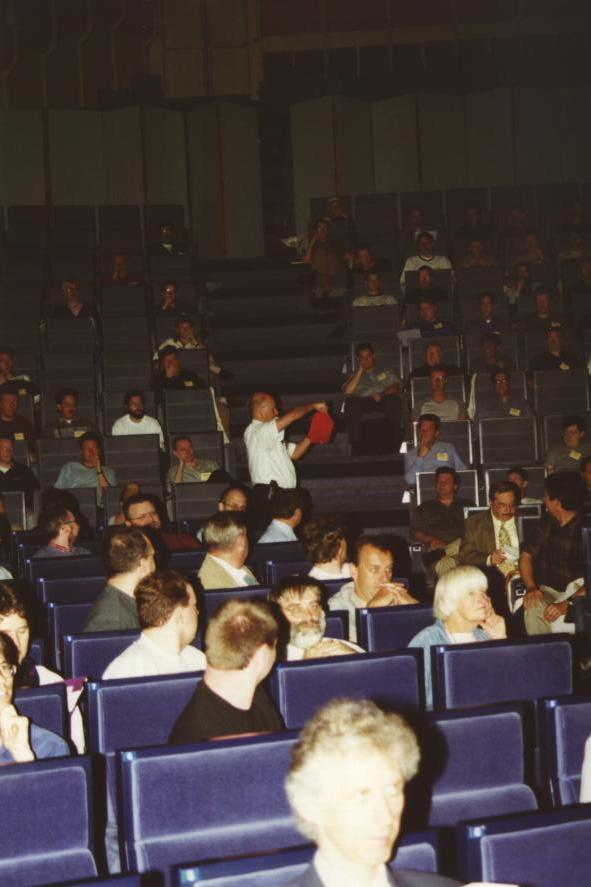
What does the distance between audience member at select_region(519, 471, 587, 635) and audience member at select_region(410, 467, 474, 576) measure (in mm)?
1307

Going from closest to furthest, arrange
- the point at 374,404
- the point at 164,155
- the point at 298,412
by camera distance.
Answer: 1. the point at 298,412
2. the point at 374,404
3. the point at 164,155

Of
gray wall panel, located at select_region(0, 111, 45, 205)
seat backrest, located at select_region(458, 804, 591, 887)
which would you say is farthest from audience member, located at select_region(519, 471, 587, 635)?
gray wall panel, located at select_region(0, 111, 45, 205)

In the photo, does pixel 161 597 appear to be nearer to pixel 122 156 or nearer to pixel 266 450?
pixel 266 450

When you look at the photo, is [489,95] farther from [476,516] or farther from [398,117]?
[476,516]

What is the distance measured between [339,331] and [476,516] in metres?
4.45

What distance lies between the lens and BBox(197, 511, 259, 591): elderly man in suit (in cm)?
493

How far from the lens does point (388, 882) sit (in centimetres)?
182

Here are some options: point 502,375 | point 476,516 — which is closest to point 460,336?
point 502,375

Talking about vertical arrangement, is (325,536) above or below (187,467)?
below

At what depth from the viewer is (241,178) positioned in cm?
1479

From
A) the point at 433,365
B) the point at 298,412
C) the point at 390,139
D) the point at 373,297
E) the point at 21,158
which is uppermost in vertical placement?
the point at 390,139

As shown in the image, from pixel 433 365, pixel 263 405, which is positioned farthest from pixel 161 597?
pixel 433 365

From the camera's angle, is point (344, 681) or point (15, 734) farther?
point (344, 681)

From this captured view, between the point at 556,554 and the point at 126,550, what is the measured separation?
273 cm
